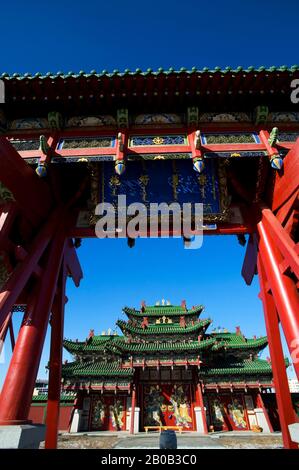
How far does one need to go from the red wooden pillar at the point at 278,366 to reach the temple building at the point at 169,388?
18.8 m

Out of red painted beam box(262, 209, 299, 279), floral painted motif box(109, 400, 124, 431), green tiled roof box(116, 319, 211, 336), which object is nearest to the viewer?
red painted beam box(262, 209, 299, 279)

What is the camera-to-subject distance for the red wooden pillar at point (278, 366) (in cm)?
524

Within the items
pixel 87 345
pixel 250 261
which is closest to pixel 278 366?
pixel 250 261

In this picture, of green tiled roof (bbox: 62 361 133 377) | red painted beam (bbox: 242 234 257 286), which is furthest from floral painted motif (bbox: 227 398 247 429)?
red painted beam (bbox: 242 234 257 286)

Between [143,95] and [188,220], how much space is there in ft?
9.14

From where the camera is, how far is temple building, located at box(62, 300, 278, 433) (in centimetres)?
2266

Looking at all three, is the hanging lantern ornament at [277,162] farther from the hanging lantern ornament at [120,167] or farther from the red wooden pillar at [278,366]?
the hanging lantern ornament at [120,167]

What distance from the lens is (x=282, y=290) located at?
5055 millimetres

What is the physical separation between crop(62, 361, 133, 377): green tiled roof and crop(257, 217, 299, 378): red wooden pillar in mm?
21080

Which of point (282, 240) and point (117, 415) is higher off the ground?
point (282, 240)

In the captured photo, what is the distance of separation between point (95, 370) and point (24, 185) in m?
22.5

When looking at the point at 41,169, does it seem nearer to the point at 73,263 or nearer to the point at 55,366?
the point at 73,263

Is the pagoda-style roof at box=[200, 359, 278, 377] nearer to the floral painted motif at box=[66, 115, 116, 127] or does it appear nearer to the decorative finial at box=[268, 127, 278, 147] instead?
the decorative finial at box=[268, 127, 278, 147]
